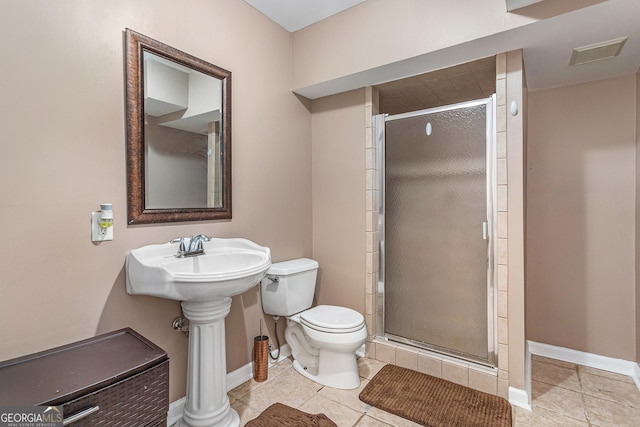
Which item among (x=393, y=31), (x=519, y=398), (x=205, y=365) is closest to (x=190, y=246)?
(x=205, y=365)

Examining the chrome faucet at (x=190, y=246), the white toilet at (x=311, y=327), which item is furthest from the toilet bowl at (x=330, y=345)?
the chrome faucet at (x=190, y=246)

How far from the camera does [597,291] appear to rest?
7.79ft

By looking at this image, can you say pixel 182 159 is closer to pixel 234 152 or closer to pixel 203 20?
pixel 234 152

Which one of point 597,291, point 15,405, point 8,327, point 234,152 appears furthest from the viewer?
point 597,291

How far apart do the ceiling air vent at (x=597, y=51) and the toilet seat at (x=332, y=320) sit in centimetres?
211

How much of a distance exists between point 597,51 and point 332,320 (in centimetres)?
229

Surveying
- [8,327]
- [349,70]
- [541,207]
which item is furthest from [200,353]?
[541,207]

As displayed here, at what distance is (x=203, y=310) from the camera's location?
→ 5.14 ft

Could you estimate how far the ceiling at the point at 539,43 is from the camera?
1554mm

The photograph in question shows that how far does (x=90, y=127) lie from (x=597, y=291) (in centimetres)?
340

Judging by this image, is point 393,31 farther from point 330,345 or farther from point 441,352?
point 441,352

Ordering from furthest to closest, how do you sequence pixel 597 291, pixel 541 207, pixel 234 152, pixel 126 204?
1. pixel 541 207
2. pixel 597 291
3. pixel 234 152
4. pixel 126 204

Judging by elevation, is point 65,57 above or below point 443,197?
above

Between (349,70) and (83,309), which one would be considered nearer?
(83,309)
